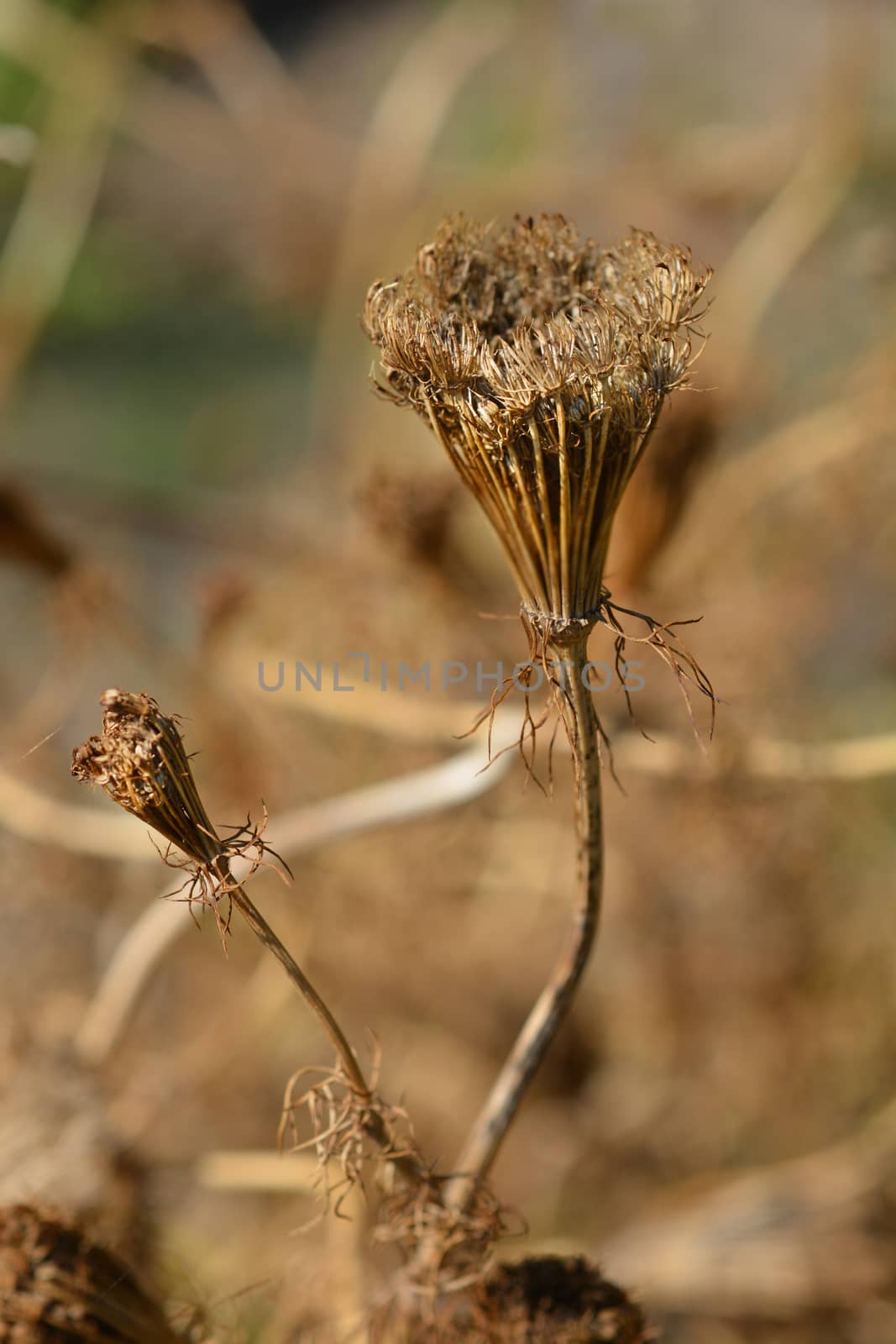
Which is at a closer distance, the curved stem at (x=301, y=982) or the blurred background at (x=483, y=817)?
the curved stem at (x=301, y=982)

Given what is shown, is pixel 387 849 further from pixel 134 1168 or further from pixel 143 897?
pixel 134 1168

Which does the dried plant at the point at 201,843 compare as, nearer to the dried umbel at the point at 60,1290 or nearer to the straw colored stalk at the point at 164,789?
the straw colored stalk at the point at 164,789

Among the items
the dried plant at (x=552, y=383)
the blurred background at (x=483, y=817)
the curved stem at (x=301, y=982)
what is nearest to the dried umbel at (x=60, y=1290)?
the blurred background at (x=483, y=817)

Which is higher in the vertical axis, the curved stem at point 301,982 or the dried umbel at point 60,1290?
the curved stem at point 301,982

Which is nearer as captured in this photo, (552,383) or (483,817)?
(552,383)

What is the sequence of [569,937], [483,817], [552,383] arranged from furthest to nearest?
[483,817] → [569,937] → [552,383]

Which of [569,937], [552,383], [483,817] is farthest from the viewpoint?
[483,817]

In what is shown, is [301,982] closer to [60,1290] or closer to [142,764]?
[142,764]

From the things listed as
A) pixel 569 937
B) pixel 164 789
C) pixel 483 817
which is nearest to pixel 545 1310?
pixel 569 937
